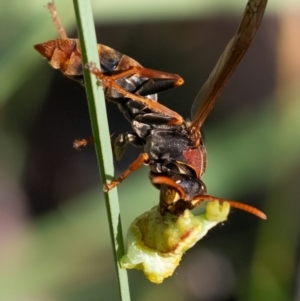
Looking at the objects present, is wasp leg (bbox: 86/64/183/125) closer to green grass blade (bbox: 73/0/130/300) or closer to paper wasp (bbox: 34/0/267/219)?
paper wasp (bbox: 34/0/267/219)

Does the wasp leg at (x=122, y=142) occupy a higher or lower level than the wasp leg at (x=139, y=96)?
lower

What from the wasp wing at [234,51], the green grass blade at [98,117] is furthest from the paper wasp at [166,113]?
the green grass blade at [98,117]

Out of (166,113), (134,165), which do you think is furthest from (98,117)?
(166,113)

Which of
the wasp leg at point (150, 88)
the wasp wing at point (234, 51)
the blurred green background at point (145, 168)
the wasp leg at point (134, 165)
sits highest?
the wasp wing at point (234, 51)

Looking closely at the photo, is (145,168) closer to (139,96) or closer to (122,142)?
(122,142)

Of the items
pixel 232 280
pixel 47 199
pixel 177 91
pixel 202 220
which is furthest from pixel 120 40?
pixel 202 220

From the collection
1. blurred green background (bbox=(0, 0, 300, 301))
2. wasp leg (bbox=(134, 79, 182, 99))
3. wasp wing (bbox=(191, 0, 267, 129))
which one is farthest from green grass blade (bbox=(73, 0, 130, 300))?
blurred green background (bbox=(0, 0, 300, 301))

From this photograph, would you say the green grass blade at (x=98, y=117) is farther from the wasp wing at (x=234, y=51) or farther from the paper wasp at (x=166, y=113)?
the wasp wing at (x=234, y=51)

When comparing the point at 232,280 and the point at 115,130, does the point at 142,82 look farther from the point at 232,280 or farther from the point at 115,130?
the point at 232,280
